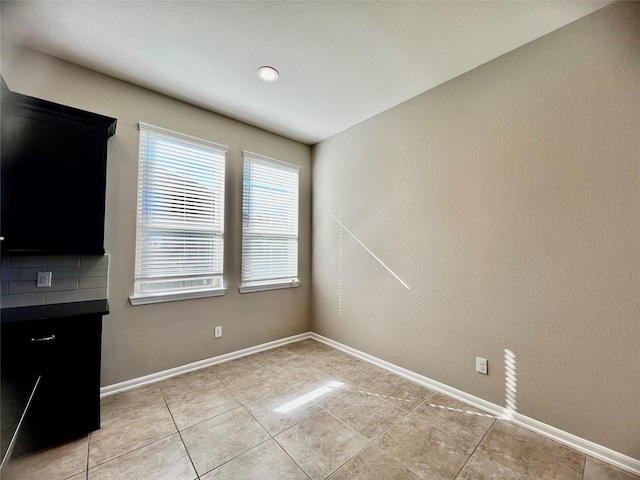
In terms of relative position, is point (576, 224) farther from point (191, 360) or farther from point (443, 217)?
point (191, 360)

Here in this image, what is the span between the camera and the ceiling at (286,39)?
5.79 ft

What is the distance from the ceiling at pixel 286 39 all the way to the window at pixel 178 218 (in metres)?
0.57

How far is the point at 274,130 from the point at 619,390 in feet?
12.5

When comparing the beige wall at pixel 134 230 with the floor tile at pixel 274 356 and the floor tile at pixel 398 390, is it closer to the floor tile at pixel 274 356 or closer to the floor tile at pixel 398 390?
the floor tile at pixel 274 356

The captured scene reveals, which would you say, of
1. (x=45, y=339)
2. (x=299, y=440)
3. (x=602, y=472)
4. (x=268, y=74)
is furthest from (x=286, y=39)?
(x=602, y=472)

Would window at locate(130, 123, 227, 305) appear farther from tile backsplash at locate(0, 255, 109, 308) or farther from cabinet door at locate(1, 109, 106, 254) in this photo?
cabinet door at locate(1, 109, 106, 254)

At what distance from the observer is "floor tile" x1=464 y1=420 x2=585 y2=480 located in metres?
1.57

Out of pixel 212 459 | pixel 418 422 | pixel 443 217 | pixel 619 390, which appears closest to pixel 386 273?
pixel 443 217

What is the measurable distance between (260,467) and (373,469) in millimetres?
657

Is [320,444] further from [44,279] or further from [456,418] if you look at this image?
[44,279]

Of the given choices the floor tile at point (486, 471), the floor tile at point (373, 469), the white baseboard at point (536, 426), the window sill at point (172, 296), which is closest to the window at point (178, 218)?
the window sill at point (172, 296)

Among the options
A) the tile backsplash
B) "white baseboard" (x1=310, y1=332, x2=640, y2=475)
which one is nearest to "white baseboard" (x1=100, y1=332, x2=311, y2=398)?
the tile backsplash

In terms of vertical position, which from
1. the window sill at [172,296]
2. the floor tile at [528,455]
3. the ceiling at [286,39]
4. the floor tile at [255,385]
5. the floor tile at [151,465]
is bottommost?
the floor tile at [528,455]

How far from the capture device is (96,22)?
186cm
